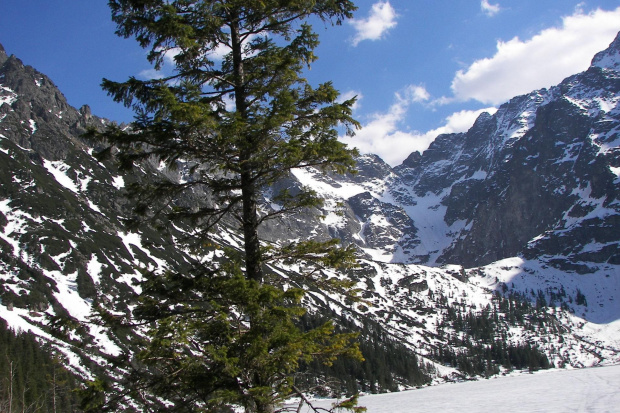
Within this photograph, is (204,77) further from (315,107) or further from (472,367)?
(472,367)

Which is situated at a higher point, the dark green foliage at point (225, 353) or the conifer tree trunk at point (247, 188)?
the conifer tree trunk at point (247, 188)

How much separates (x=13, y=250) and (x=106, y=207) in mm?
58733

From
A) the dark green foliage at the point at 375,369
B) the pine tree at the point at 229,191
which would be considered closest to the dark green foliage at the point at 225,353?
the pine tree at the point at 229,191

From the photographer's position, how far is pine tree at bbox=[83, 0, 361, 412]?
827 centimetres

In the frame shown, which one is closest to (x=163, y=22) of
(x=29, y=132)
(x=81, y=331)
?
(x=81, y=331)

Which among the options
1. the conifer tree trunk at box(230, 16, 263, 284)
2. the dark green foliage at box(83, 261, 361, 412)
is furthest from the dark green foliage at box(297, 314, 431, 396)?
the dark green foliage at box(83, 261, 361, 412)

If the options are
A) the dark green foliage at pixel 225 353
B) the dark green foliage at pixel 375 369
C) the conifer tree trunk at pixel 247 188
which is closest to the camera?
the dark green foliage at pixel 225 353

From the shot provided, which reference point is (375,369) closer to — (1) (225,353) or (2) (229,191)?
(2) (229,191)

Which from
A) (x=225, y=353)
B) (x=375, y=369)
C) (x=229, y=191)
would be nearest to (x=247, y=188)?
(x=229, y=191)

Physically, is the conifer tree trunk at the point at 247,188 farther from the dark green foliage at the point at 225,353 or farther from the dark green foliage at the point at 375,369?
the dark green foliage at the point at 375,369

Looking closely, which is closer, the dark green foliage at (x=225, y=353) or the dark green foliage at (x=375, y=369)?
the dark green foliage at (x=225, y=353)

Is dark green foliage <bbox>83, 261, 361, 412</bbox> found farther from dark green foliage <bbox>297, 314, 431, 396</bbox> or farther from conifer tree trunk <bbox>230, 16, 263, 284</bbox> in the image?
dark green foliage <bbox>297, 314, 431, 396</bbox>

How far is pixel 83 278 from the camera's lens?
398 ft

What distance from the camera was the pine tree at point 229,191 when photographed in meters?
8.27
